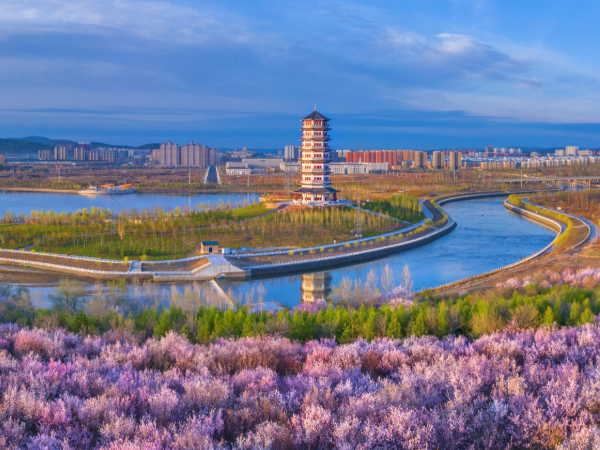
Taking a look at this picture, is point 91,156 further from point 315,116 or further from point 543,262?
point 543,262

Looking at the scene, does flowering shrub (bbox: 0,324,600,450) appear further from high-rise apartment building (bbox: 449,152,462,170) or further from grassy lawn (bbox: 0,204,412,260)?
high-rise apartment building (bbox: 449,152,462,170)

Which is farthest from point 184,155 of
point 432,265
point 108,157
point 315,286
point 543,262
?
point 543,262

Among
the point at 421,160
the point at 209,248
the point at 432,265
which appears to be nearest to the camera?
the point at 209,248

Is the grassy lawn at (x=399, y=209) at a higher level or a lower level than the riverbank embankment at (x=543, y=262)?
higher

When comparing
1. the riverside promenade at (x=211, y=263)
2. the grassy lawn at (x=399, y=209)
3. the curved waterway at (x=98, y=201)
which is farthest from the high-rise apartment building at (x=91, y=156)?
the riverside promenade at (x=211, y=263)

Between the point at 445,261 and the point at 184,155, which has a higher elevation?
the point at 184,155

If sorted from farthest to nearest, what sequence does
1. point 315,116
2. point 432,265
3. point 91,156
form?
point 91,156 < point 315,116 < point 432,265

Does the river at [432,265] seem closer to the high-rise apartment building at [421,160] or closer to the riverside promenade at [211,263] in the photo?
the riverside promenade at [211,263]

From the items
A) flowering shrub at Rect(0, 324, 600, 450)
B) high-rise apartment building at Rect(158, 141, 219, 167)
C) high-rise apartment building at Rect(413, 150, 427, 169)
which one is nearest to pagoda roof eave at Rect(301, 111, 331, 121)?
flowering shrub at Rect(0, 324, 600, 450)

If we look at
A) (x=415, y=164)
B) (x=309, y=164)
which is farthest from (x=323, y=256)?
(x=415, y=164)
